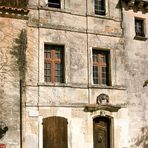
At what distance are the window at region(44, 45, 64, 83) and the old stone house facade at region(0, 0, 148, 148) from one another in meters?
0.05

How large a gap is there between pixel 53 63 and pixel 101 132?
4160mm

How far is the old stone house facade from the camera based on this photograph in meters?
17.4

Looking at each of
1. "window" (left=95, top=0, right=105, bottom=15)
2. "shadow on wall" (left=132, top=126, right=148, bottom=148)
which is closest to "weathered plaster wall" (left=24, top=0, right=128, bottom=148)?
"window" (left=95, top=0, right=105, bottom=15)

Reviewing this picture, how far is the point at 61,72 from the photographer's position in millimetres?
19000

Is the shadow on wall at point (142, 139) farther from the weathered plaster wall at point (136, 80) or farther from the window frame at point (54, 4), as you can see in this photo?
the window frame at point (54, 4)

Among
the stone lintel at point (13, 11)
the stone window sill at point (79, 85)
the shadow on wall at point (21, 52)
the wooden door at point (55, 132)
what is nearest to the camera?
the stone lintel at point (13, 11)

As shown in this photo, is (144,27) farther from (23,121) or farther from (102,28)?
(23,121)

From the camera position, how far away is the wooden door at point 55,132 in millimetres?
17938

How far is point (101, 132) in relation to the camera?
1953 centimetres

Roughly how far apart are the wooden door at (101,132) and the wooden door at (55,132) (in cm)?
176

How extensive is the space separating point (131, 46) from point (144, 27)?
147 cm

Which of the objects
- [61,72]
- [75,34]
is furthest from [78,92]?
[75,34]

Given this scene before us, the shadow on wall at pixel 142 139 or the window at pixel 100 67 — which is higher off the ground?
the window at pixel 100 67

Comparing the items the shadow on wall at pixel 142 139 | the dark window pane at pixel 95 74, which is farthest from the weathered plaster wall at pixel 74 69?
the shadow on wall at pixel 142 139
